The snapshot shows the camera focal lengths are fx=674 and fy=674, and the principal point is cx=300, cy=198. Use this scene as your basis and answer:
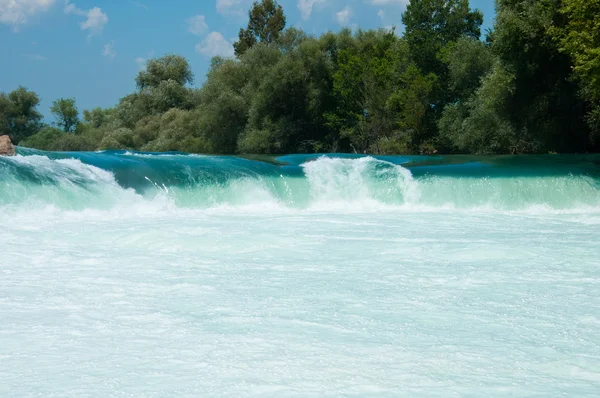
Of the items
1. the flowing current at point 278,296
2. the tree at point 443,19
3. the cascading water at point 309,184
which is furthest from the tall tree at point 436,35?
the flowing current at point 278,296

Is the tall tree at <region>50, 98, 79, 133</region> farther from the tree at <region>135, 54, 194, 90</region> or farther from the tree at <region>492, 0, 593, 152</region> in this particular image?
the tree at <region>492, 0, 593, 152</region>

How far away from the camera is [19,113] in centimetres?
4806

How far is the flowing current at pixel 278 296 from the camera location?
4289 mm

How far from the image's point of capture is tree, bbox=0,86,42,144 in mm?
47250

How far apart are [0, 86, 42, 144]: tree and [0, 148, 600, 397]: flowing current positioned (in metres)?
36.3

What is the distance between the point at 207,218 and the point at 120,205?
2.11 meters

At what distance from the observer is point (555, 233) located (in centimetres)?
1093

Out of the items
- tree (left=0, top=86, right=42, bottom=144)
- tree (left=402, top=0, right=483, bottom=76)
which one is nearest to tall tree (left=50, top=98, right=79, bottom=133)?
tree (left=0, top=86, right=42, bottom=144)

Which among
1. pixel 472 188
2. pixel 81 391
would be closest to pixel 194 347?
pixel 81 391

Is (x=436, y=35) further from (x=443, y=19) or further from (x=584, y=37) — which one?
(x=584, y=37)

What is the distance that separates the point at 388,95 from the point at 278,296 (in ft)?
93.9

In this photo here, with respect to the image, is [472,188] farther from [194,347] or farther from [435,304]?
[194,347]

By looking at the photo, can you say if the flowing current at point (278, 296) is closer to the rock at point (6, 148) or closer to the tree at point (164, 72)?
the rock at point (6, 148)

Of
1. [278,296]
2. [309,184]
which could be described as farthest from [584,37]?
[278,296]
